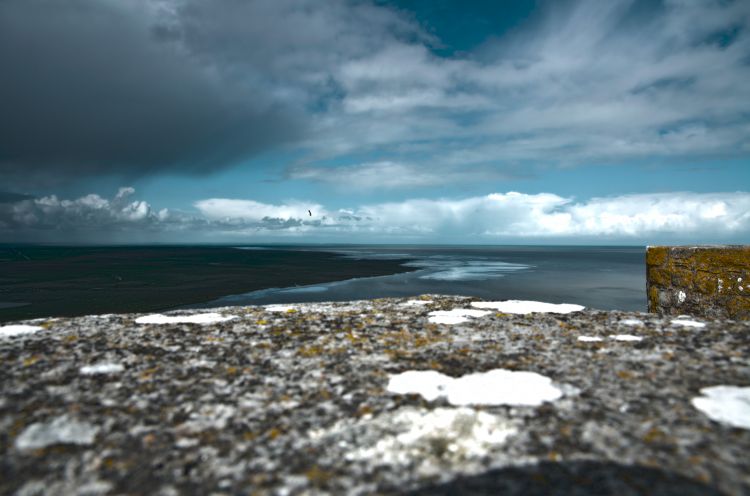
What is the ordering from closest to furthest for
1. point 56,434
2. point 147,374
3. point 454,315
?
point 56,434 < point 147,374 < point 454,315

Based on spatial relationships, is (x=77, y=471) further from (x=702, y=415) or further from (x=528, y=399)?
(x=702, y=415)

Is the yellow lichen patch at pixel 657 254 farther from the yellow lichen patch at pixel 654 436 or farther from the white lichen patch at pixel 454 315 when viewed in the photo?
the yellow lichen patch at pixel 654 436

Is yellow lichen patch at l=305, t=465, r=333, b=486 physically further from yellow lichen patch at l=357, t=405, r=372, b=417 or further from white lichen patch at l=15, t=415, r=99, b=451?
white lichen patch at l=15, t=415, r=99, b=451

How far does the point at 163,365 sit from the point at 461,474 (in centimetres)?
237

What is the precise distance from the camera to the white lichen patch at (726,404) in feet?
6.96

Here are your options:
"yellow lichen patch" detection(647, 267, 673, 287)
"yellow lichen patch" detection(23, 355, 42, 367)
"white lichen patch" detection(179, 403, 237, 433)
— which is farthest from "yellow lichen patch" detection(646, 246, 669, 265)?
"yellow lichen patch" detection(23, 355, 42, 367)

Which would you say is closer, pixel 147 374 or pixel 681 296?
pixel 147 374

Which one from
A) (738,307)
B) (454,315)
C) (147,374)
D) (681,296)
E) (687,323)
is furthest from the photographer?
(681,296)

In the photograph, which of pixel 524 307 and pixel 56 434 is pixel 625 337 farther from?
pixel 56 434

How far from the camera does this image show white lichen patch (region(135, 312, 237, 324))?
14.0 ft

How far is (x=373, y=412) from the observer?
236 centimetres

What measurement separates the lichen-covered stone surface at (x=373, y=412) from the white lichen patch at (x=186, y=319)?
39 cm

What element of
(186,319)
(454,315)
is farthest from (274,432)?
(454,315)

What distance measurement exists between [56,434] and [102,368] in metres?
0.89
